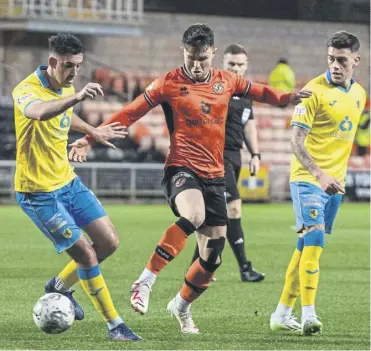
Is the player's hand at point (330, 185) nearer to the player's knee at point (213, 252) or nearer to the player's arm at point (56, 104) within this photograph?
the player's knee at point (213, 252)

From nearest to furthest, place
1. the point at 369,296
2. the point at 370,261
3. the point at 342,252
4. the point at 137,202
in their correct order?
1. the point at 369,296
2. the point at 370,261
3. the point at 342,252
4. the point at 137,202

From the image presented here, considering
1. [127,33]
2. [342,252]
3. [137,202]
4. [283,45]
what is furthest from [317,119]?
[283,45]

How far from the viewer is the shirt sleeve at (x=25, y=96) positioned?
23.0ft

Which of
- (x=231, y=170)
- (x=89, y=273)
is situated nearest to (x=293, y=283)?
(x=89, y=273)

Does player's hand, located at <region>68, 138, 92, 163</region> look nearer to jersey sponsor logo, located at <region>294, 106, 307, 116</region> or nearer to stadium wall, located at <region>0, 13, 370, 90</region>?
jersey sponsor logo, located at <region>294, 106, 307, 116</region>

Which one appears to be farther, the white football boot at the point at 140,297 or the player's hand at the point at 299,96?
the player's hand at the point at 299,96

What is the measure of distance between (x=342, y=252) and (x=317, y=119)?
6.78 m

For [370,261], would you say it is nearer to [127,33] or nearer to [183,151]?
[183,151]

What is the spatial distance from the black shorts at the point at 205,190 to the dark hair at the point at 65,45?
3.48 feet

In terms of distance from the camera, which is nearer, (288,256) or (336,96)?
(336,96)

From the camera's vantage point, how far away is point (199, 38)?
7.52 meters

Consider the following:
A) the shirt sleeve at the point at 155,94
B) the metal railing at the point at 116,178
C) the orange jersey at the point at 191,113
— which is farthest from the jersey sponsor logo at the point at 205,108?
the metal railing at the point at 116,178

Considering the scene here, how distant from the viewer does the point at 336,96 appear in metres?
7.95

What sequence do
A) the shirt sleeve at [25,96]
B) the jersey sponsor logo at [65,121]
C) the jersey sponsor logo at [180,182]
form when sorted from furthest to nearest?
the jersey sponsor logo at [180,182] < the jersey sponsor logo at [65,121] < the shirt sleeve at [25,96]
